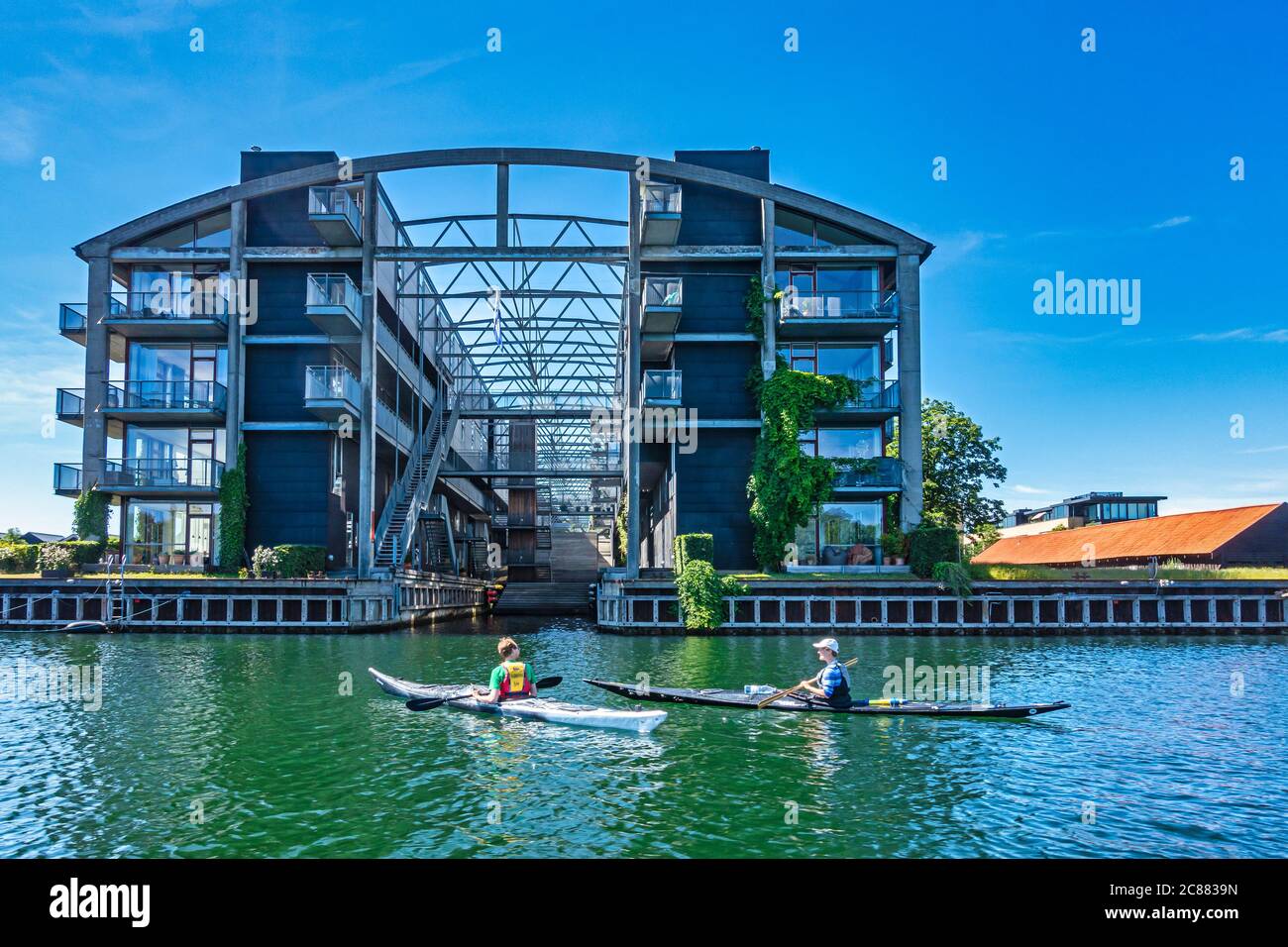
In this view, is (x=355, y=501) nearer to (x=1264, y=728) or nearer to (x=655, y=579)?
(x=655, y=579)

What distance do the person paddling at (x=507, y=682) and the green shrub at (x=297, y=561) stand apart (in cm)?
1947

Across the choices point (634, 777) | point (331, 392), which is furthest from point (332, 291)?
point (634, 777)

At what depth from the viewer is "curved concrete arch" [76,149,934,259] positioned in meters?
35.0

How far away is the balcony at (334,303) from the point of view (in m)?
34.2

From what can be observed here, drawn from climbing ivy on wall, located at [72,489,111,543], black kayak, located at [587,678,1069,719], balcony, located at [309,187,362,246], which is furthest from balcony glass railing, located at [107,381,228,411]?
black kayak, located at [587,678,1069,719]

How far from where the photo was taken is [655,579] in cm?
3331

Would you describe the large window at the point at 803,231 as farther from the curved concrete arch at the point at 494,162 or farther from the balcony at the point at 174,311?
the balcony at the point at 174,311

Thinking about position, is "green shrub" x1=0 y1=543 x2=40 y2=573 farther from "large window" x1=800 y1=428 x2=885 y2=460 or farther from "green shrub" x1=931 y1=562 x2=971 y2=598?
"green shrub" x1=931 y1=562 x2=971 y2=598

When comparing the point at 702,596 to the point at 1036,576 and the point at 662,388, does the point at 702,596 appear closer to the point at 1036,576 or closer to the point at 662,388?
the point at 662,388

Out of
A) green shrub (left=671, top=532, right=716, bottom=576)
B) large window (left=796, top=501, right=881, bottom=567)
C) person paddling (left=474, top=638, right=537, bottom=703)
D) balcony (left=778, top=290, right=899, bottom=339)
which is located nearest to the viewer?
person paddling (left=474, top=638, right=537, bottom=703)

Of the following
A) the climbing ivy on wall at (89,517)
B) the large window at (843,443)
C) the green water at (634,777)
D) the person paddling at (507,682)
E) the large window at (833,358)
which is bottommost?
the green water at (634,777)

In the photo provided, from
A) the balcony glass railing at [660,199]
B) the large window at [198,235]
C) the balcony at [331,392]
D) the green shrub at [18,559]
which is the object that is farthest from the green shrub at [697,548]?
the green shrub at [18,559]

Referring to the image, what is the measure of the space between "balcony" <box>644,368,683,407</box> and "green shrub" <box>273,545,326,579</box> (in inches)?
564
